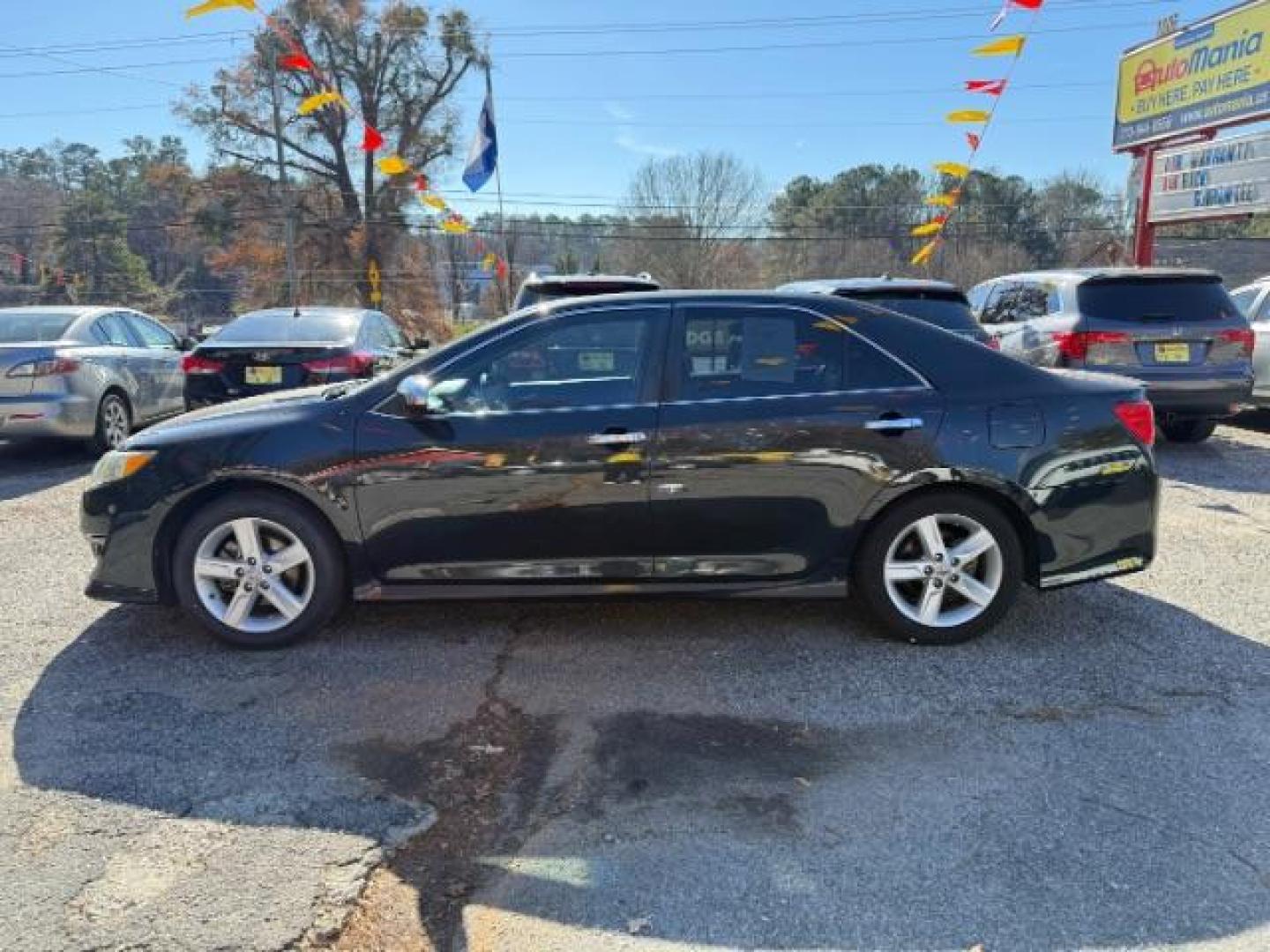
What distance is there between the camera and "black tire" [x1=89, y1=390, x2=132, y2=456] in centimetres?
823

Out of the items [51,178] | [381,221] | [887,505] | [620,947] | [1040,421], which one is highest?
[51,178]

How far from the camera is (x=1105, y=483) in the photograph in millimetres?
3957

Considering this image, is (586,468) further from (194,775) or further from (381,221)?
(381,221)

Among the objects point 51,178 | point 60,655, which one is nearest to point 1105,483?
point 60,655

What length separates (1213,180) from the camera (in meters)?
14.1

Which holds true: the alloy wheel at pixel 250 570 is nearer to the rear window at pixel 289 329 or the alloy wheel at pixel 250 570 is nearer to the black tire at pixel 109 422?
the rear window at pixel 289 329

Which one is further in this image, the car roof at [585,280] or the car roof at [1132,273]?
the car roof at [1132,273]

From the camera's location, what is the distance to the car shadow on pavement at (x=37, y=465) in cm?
738

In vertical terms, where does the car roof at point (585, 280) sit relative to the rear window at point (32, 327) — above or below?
above

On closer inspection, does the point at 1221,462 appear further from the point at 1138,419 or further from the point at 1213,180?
the point at 1213,180

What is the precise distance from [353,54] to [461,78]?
4.79 meters

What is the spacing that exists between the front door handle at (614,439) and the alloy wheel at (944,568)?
1.22 meters

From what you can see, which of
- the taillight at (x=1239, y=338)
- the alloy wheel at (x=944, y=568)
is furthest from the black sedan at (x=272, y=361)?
the taillight at (x=1239, y=338)

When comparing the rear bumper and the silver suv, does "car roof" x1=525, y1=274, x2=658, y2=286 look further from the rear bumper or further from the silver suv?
the rear bumper
